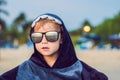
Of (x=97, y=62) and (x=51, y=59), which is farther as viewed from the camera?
(x=97, y=62)

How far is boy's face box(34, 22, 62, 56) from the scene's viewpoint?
12.7 feet

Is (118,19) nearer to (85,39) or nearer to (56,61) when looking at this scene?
(85,39)

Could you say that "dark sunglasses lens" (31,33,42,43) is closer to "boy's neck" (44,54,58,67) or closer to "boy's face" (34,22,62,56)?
"boy's face" (34,22,62,56)

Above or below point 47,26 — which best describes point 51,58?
below

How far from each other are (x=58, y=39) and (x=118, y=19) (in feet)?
199

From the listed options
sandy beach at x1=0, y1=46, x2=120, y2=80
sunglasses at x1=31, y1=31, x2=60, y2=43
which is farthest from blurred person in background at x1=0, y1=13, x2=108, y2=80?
sandy beach at x1=0, y1=46, x2=120, y2=80

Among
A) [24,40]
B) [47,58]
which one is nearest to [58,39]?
[47,58]

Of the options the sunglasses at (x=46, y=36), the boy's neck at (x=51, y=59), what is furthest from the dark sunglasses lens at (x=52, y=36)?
the boy's neck at (x=51, y=59)

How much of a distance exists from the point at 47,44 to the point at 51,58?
0.36 ft

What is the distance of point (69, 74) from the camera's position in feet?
12.7

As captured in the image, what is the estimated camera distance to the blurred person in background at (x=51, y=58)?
3.83m

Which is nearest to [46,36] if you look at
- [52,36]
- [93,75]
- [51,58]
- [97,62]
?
[52,36]

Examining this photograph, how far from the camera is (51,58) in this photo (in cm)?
392

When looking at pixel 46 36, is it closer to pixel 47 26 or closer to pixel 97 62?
pixel 47 26
